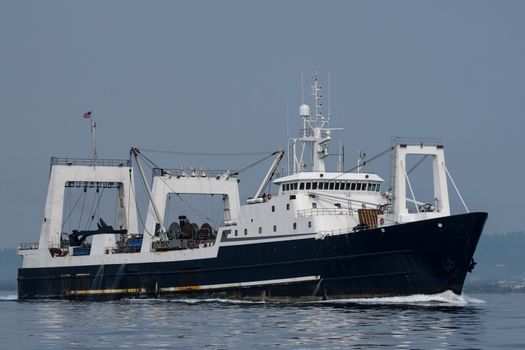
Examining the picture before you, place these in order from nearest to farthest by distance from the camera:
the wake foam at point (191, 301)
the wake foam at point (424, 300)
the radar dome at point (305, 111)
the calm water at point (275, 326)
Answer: the calm water at point (275, 326) → the wake foam at point (424, 300) → the wake foam at point (191, 301) → the radar dome at point (305, 111)

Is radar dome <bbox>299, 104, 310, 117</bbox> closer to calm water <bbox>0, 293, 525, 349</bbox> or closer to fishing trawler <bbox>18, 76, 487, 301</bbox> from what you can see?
fishing trawler <bbox>18, 76, 487, 301</bbox>

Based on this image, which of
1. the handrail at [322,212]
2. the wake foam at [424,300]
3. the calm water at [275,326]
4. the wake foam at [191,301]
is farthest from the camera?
the wake foam at [191,301]

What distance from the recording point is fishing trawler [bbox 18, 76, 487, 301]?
160ft

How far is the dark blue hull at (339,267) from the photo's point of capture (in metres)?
48.1

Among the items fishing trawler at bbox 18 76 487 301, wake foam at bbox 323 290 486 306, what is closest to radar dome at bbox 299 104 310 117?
fishing trawler at bbox 18 76 487 301

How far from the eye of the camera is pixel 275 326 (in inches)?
1576

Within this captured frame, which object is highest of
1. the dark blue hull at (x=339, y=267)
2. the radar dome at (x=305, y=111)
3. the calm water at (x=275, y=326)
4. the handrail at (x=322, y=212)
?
the radar dome at (x=305, y=111)

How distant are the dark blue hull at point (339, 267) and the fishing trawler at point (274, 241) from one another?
48 mm

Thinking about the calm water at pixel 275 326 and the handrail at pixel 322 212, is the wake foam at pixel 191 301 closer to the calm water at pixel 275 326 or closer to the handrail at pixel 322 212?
the calm water at pixel 275 326

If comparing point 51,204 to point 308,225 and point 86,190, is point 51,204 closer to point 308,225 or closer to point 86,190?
point 86,190

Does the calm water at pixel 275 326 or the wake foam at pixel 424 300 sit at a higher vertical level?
the wake foam at pixel 424 300

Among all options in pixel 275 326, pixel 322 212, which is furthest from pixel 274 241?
pixel 275 326

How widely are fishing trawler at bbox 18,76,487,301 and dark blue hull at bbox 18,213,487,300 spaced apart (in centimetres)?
5

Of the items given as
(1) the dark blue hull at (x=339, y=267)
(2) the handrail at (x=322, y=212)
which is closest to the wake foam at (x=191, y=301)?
(1) the dark blue hull at (x=339, y=267)
